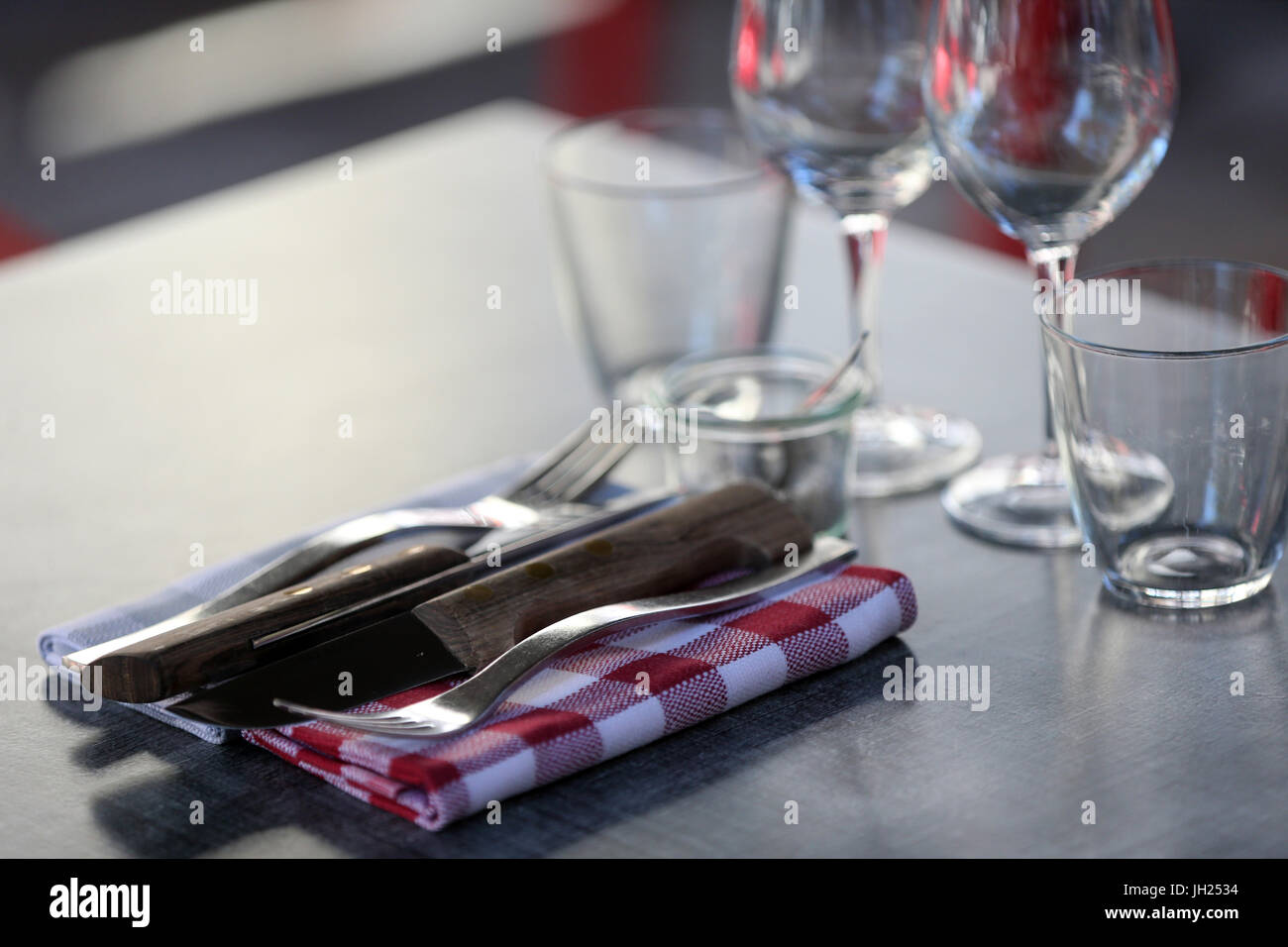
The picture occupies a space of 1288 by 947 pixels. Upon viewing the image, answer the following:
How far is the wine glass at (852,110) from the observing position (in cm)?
84

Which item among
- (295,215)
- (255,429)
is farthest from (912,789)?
(295,215)

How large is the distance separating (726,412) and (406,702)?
0.23 metres

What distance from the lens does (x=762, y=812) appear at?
1.92 feet

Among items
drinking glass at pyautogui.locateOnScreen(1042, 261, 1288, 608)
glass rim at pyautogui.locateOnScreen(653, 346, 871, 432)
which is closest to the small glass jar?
glass rim at pyautogui.locateOnScreen(653, 346, 871, 432)

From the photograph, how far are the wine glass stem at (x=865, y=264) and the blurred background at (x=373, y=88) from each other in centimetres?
187

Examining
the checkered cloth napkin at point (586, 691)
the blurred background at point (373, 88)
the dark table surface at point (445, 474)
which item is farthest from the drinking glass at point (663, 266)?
the blurred background at point (373, 88)

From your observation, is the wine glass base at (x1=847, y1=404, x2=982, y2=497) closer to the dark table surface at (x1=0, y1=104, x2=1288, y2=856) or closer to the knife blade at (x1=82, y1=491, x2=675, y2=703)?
the dark table surface at (x1=0, y1=104, x2=1288, y2=856)

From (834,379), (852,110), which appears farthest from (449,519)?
(852,110)

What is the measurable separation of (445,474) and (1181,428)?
0.38 m

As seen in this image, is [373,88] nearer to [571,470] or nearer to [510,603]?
[571,470]

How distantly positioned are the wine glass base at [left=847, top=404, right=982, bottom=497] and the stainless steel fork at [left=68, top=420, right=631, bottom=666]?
0.41ft

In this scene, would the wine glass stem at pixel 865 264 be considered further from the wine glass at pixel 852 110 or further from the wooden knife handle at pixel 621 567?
the wooden knife handle at pixel 621 567

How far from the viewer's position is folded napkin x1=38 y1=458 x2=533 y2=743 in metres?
0.65
